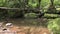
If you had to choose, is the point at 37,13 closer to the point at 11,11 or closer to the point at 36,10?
the point at 36,10

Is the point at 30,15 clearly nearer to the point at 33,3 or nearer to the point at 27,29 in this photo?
the point at 33,3

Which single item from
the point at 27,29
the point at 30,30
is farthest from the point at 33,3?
the point at 30,30

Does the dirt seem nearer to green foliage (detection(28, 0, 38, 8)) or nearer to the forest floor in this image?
the forest floor

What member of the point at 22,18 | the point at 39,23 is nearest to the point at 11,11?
the point at 22,18

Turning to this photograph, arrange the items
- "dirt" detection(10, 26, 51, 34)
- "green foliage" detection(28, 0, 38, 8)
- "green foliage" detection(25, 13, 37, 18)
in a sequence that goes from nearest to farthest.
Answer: "dirt" detection(10, 26, 51, 34) < "green foliage" detection(25, 13, 37, 18) < "green foliage" detection(28, 0, 38, 8)

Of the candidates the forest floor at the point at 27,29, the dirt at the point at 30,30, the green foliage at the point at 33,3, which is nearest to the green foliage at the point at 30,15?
the green foliage at the point at 33,3

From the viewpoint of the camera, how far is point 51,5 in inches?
408

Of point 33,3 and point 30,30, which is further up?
point 33,3

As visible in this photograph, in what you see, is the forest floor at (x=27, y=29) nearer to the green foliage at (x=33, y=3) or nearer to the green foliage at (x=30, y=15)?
the green foliage at (x=30, y=15)

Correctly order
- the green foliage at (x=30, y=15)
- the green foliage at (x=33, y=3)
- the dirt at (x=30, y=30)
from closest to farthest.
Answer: the dirt at (x=30, y=30) < the green foliage at (x=30, y=15) < the green foliage at (x=33, y=3)

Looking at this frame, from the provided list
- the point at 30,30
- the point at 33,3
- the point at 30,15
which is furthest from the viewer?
the point at 33,3

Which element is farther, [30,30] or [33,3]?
[33,3]

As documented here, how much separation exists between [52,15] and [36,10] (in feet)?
4.12

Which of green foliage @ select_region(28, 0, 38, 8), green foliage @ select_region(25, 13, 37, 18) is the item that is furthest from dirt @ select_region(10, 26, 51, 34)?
green foliage @ select_region(28, 0, 38, 8)
